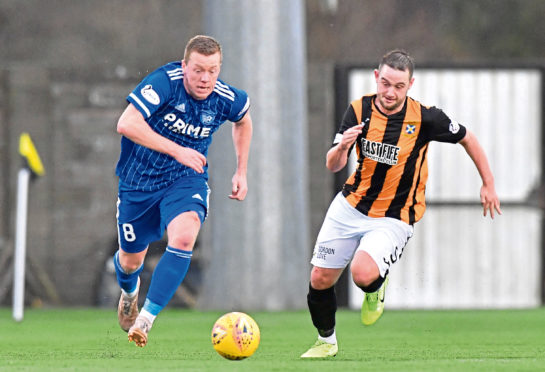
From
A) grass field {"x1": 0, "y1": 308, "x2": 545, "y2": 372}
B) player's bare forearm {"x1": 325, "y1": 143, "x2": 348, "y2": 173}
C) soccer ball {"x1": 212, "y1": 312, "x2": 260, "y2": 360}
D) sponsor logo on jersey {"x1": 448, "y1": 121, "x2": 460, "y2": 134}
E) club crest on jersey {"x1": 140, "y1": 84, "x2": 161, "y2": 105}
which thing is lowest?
grass field {"x1": 0, "y1": 308, "x2": 545, "y2": 372}

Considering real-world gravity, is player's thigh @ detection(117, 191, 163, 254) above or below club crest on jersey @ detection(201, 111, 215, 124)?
below

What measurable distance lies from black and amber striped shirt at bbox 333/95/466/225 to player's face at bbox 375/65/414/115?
12cm

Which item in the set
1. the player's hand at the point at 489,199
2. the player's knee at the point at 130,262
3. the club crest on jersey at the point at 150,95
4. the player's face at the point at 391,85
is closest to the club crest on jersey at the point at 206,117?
the club crest on jersey at the point at 150,95

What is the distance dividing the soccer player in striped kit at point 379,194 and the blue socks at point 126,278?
1352mm

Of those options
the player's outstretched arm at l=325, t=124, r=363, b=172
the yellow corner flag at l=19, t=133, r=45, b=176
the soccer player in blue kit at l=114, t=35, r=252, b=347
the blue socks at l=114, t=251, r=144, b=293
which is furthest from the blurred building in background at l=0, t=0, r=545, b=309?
the player's outstretched arm at l=325, t=124, r=363, b=172

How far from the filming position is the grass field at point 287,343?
7.16 m

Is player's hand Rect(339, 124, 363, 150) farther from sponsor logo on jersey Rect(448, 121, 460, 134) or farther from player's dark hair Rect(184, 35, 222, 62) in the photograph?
player's dark hair Rect(184, 35, 222, 62)

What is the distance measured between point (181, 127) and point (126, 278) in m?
1.38

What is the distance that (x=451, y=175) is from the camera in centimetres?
1372

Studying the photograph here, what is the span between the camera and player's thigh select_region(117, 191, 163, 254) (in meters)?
8.16

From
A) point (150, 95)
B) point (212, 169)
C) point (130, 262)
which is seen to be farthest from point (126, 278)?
point (212, 169)

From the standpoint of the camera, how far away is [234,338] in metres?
7.17

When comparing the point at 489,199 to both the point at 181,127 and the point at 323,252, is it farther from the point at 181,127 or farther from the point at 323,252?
the point at 181,127

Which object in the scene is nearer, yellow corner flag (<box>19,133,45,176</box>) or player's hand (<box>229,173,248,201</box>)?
player's hand (<box>229,173,248,201</box>)
